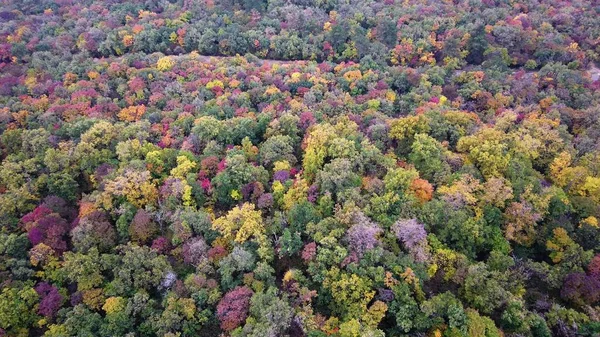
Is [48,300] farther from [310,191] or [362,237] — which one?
[362,237]

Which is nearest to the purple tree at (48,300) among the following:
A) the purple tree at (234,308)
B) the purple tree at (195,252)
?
the purple tree at (195,252)

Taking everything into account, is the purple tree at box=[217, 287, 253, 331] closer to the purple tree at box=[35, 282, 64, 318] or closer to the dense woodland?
the dense woodland

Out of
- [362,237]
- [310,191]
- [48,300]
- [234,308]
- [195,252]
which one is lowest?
[48,300]

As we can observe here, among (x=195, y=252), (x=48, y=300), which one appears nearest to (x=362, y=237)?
(x=195, y=252)

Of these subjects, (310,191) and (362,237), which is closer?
(362,237)

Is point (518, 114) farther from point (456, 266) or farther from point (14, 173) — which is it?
point (14, 173)

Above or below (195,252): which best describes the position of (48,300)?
below

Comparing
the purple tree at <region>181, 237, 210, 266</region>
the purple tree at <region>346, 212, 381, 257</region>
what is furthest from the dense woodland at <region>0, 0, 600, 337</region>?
the purple tree at <region>181, 237, 210, 266</region>

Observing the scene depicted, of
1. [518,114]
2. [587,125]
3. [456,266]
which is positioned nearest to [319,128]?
[456,266]
